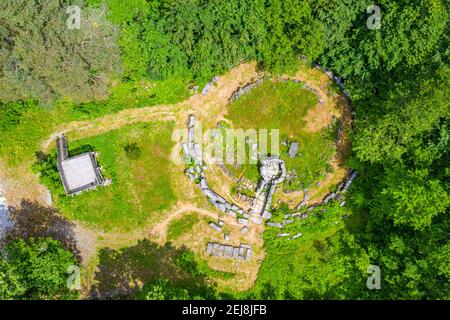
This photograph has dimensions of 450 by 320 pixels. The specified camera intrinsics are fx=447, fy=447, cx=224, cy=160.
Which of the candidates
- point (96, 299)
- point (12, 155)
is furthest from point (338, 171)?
point (12, 155)

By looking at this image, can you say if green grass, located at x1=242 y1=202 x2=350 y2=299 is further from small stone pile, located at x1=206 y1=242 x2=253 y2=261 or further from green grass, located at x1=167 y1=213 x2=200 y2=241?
green grass, located at x1=167 y1=213 x2=200 y2=241

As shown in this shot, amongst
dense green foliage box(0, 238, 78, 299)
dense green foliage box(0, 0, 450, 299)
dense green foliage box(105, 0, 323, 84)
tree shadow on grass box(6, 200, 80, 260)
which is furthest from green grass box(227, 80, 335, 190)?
dense green foliage box(0, 238, 78, 299)

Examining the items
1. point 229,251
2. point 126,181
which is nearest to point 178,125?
point 126,181

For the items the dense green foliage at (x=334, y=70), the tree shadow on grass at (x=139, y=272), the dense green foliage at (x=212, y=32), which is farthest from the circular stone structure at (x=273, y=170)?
the tree shadow on grass at (x=139, y=272)

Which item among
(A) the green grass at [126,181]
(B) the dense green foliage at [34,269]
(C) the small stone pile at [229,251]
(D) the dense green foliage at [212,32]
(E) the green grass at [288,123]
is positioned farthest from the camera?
(E) the green grass at [288,123]

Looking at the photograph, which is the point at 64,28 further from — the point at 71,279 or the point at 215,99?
the point at 71,279

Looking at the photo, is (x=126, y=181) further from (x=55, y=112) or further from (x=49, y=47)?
(x=49, y=47)

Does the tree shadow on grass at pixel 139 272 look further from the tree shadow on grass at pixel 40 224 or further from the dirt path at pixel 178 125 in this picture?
the tree shadow on grass at pixel 40 224
